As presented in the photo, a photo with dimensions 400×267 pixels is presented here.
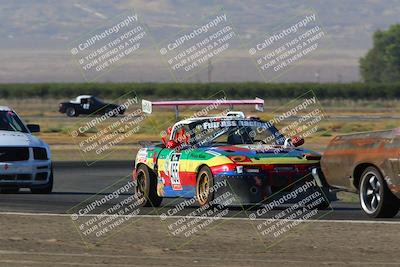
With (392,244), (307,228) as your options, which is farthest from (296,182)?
(392,244)

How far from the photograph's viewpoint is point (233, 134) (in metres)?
19.6

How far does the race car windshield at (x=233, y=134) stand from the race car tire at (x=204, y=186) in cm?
106

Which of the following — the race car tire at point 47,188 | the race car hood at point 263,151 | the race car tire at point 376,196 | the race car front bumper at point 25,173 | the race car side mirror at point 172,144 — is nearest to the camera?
the race car tire at point 376,196

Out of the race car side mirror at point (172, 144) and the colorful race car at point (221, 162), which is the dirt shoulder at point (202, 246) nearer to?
the colorful race car at point (221, 162)

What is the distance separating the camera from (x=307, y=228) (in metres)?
15.9

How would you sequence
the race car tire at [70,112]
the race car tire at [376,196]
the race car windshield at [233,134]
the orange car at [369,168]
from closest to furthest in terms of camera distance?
the orange car at [369,168] < the race car tire at [376,196] < the race car windshield at [233,134] < the race car tire at [70,112]

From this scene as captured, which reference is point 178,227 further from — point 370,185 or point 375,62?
point 375,62

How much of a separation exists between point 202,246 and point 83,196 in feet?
29.8

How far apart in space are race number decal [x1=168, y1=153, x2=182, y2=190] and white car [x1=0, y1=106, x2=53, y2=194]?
3804 millimetres

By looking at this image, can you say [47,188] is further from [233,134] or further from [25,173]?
[233,134]

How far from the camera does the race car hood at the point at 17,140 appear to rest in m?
22.0

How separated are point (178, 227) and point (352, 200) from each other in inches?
301

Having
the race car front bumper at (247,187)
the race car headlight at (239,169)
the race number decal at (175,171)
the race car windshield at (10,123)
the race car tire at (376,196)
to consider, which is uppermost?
the race car windshield at (10,123)

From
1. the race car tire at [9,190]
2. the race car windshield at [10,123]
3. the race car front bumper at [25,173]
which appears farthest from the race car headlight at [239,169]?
the race car windshield at [10,123]
